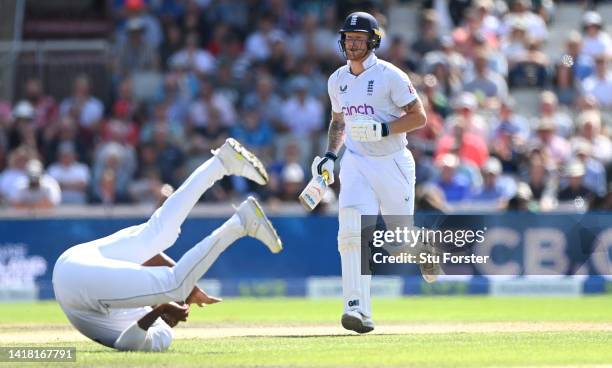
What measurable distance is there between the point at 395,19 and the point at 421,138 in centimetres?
313

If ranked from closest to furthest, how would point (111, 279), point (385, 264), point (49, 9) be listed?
point (111, 279) → point (385, 264) → point (49, 9)

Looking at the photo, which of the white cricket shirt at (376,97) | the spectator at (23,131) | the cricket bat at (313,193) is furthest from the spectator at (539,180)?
the cricket bat at (313,193)

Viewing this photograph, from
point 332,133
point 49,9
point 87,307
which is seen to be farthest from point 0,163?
point 87,307

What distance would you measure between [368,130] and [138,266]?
204 centimetres

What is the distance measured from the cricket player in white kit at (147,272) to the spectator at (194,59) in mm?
10324

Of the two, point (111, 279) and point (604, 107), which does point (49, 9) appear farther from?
point (111, 279)

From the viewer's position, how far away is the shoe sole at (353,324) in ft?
29.3

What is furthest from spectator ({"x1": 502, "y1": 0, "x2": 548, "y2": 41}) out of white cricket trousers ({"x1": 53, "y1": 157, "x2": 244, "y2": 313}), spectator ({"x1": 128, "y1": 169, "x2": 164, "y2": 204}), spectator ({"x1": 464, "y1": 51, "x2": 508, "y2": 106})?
white cricket trousers ({"x1": 53, "y1": 157, "x2": 244, "y2": 313})

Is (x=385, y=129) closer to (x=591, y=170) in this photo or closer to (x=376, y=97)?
(x=376, y=97)

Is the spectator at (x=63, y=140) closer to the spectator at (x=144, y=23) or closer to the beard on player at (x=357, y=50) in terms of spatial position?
the spectator at (x=144, y=23)

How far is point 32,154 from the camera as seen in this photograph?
16938mm

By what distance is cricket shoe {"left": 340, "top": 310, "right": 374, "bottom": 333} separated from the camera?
29.3ft

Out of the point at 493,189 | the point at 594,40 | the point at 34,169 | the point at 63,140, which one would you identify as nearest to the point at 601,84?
the point at 594,40

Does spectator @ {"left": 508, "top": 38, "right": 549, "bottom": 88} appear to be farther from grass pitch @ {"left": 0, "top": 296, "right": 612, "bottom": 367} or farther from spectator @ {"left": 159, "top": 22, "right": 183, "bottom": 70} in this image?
grass pitch @ {"left": 0, "top": 296, "right": 612, "bottom": 367}
